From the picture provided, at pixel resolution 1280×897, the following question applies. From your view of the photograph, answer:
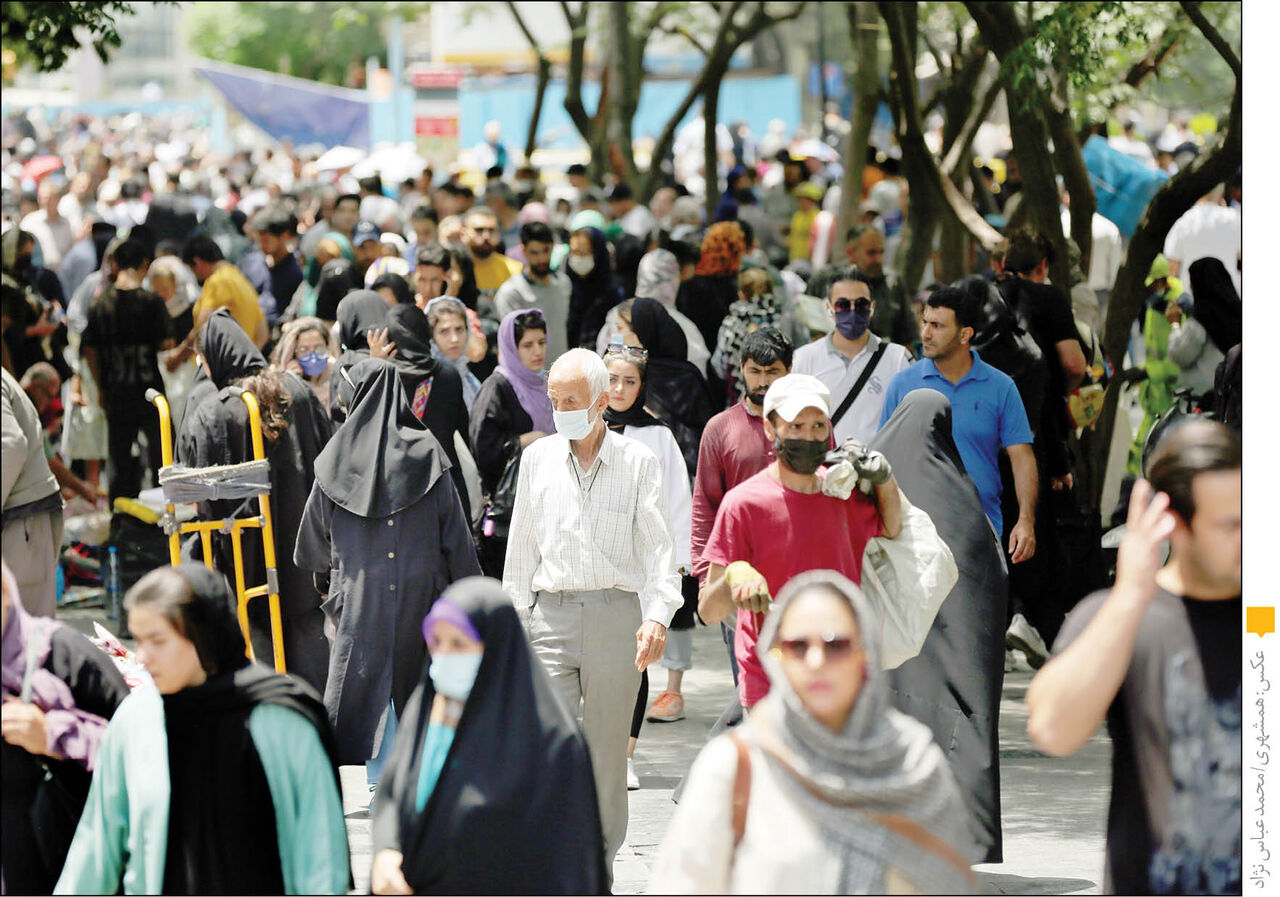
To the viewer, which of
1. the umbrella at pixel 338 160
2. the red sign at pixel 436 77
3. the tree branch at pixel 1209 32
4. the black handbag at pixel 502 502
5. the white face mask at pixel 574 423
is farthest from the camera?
the red sign at pixel 436 77

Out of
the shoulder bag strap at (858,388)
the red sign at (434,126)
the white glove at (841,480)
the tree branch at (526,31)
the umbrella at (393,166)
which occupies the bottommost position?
the shoulder bag strap at (858,388)

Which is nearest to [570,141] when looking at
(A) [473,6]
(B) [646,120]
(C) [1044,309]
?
(B) [646,120]

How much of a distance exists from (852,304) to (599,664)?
2.78 meters

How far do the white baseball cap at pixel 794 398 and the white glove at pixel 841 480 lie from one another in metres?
0.16

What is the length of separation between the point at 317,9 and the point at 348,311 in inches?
2159

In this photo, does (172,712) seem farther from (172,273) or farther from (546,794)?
(172,273)

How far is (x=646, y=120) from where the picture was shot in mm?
52500

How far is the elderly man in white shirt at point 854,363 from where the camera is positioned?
842cm

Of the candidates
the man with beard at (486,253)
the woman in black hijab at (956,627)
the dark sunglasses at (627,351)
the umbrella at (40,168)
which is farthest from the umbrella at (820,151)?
the woman in black hijab at (956,627)

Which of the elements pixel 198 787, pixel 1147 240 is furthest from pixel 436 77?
pixel 198 787

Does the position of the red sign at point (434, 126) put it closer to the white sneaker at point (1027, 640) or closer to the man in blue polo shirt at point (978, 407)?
the white sneaker at point (1027, 640)

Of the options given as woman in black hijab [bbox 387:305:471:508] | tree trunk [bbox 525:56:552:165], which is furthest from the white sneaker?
tree trunk [bbox 525:56:552:165]

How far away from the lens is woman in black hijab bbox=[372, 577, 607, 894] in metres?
4.30

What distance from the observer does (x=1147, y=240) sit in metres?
10.7
